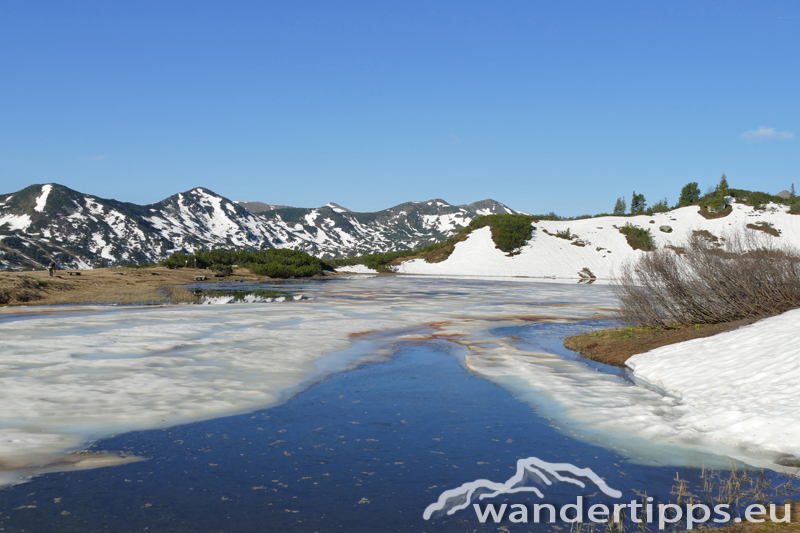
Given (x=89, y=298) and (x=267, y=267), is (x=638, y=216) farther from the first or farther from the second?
(x=89, y=298)

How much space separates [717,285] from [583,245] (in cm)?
6106

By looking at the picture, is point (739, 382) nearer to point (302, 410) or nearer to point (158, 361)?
point (302, 410)

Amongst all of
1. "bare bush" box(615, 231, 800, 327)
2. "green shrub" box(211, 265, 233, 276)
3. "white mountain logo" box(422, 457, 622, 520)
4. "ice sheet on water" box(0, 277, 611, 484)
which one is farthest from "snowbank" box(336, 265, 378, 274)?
"white mountain logo" box(422, 457, 622, 520)

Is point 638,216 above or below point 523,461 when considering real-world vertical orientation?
above

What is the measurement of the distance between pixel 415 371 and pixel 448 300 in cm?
1995

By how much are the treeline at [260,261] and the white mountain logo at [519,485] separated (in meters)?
50.2

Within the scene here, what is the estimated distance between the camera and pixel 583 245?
2904 inches

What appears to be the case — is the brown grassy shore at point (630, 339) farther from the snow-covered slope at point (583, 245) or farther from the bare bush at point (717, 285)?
the snow-covered slope at point (583, 245)

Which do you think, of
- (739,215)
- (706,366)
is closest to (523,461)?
(706,366)

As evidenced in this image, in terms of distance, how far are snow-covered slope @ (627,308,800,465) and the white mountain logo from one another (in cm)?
255

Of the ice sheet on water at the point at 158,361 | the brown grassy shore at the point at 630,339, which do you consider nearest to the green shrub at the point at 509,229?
the ice sheet on water at the point at 158,361

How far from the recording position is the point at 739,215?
71875 mm

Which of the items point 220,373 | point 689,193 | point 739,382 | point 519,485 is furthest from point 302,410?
point 689,193

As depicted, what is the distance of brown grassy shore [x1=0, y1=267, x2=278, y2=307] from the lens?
24469 mm
